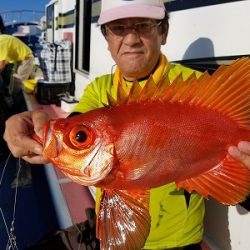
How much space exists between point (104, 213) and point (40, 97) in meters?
4.60

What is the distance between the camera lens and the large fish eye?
802 millimetres

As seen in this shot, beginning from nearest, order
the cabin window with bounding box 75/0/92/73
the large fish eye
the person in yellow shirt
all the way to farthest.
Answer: the large fish eye
the cabin window with bounding box 75/0/92/73
the person in yellow shirt

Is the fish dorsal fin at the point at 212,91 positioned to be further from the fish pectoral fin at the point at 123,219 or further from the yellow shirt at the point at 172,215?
the yellow shirt at the point at 172,215

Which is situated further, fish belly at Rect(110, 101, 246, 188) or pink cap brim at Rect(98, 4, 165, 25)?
pink cap brim at Rect(98, 4, 165, 25)

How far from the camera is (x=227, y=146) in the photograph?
91 cm

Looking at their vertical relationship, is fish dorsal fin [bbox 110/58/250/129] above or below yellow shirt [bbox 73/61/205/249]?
above

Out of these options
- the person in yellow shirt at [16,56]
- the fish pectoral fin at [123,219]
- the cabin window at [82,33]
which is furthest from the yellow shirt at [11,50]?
the fish pectoral fin at [123,219]

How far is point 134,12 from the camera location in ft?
4.01

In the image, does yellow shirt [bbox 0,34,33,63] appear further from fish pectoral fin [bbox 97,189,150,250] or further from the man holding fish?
fish pectoral fin [bbox 97,189,150,250]

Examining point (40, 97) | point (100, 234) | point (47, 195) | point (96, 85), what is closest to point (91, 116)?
point (100, 234)

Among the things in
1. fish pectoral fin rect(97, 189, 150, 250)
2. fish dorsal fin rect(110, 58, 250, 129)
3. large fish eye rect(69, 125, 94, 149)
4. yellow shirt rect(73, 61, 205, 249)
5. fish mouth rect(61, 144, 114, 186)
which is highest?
fish dorsal fin rect(110, 58, 250, 129)

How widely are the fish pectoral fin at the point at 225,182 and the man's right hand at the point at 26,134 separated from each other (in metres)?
0.39

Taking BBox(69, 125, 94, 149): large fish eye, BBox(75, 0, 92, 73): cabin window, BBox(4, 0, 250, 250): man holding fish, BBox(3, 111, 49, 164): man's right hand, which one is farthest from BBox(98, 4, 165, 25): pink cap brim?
BBox(75, 0, 92, 73): cabin window

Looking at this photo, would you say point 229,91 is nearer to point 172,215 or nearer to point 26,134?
point 26,134
